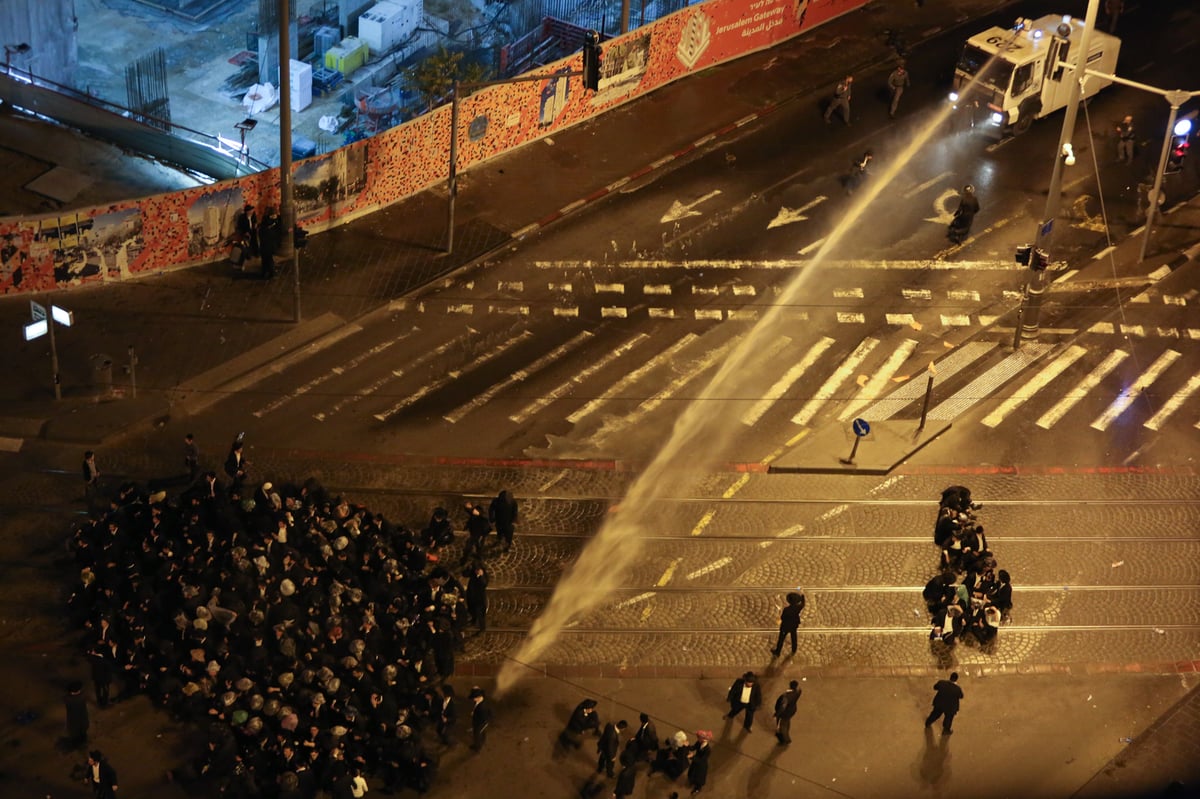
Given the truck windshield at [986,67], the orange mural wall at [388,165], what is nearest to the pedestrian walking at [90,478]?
the orange mural wall at [388,165]

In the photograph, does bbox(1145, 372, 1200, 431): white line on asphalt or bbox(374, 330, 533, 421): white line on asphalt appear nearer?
bbox(374, 330, 533, 421): white line on asphalt

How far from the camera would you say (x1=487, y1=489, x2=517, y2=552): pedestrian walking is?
3014 centimetres

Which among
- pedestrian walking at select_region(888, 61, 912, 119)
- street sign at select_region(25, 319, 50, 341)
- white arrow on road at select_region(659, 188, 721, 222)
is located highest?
pedestrian walking at select_region(888, 61, 912, 119)

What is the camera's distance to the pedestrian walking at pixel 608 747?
26.4 metres

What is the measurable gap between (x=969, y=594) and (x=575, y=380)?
9.35 metres

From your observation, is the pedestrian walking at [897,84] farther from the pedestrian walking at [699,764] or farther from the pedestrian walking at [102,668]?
the pedestrian walking at [102,668]

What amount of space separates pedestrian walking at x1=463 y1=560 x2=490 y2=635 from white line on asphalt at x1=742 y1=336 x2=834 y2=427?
757 centimetres

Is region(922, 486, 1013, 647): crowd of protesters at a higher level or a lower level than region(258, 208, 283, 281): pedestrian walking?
lower

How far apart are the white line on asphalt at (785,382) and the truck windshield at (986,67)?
10678 mm

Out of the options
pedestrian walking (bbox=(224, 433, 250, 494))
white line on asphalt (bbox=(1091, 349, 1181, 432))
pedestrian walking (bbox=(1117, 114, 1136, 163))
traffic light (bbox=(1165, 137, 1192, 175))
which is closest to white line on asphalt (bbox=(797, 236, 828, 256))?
white line on asphalt (bbox=(1091, 349, 1181, 432))

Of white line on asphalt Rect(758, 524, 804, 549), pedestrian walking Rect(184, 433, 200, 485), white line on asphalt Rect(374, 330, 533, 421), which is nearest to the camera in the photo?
pedestrian walking Rect(184, 433, 200, 485)

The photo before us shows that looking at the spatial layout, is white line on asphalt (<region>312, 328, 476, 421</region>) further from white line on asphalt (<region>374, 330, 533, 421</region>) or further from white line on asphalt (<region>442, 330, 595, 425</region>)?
white line on asphalt (<region>442, 330, 595, 425</region>)

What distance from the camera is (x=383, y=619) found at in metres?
27.8

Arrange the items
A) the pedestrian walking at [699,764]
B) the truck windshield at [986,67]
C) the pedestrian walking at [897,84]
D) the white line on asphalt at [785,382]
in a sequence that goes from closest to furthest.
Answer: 1. the pedestrian walking at [699,764]
2. the white line on asphalt at [785,382]
3. the truck windshield at [986,67]
4. the pedestrian walking at [897,84]
